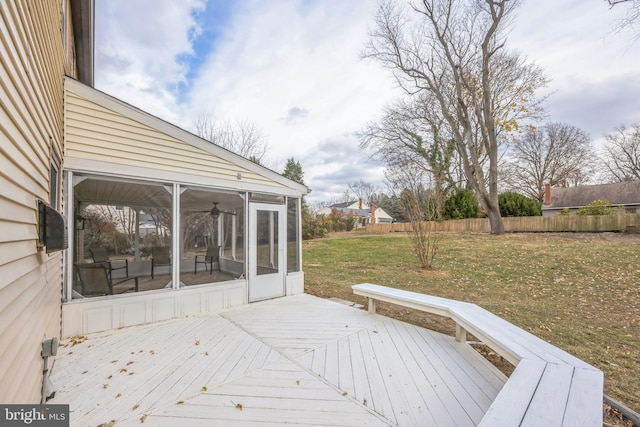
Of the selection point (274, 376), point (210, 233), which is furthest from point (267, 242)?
point (210, 233)

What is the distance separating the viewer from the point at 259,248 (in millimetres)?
5512

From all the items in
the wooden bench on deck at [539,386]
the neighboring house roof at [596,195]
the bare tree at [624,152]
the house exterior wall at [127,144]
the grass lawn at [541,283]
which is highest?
the bare tree at [624,152]

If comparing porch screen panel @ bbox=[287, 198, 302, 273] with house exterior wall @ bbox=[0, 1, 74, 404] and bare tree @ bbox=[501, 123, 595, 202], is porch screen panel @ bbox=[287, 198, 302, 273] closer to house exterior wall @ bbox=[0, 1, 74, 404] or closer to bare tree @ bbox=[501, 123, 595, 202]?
house exterior wall @ bbox=[0, 1, 74, 404]

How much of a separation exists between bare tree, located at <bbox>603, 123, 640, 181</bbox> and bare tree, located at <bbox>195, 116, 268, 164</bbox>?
28.0 metres

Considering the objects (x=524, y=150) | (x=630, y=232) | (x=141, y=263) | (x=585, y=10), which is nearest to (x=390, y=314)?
(x=141, y=263)

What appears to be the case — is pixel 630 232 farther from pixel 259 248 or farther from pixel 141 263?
pixel 141 263

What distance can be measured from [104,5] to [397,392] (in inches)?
363

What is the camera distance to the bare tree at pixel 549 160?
86.7 feet

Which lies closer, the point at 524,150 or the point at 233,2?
the point at 233,2

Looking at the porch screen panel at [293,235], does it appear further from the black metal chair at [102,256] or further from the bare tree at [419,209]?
the black metal chair at [102,256]

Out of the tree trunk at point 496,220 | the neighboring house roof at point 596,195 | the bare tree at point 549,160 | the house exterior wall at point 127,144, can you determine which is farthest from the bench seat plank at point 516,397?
the neighboring house roof at point 596,195

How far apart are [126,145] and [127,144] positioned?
21 mm

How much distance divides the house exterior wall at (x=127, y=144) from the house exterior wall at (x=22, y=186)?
1628 mm

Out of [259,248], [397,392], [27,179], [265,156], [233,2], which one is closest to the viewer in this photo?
[27,179]
